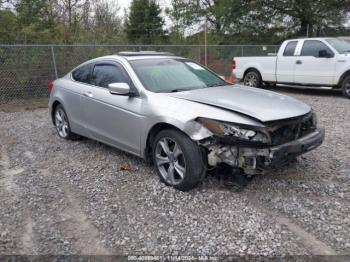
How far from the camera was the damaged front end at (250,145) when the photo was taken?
3.45 meters

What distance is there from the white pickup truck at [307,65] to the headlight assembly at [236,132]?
23.5ft

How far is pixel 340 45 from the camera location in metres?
9.84

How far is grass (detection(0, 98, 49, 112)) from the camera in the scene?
31.7 feet

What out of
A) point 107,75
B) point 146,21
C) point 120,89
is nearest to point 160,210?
point 120,89

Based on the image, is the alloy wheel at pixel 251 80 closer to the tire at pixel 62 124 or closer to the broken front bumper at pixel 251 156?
the tire at pixel 62 124

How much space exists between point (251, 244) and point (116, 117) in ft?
8.10

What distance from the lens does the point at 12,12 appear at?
1178 centimetres

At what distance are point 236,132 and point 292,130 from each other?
0.73 meters

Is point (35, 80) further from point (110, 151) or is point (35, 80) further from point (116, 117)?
point (116, 117)

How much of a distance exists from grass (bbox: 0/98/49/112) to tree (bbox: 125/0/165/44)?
11.8 m

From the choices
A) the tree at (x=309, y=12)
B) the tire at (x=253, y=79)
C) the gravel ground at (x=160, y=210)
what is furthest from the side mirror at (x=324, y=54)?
the tree at (x=309, y=12)

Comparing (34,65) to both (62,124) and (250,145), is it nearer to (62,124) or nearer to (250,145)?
(62,124)

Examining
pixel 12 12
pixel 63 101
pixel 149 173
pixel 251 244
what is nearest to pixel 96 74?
pixel 63 101

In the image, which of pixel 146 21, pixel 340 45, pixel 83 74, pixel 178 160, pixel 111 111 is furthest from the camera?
pixel 146 21
